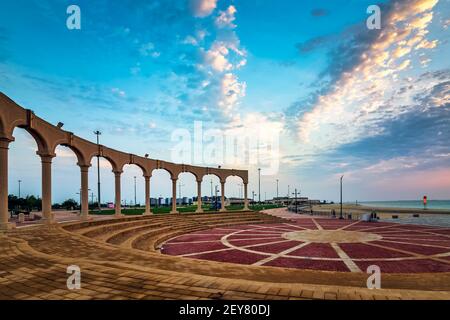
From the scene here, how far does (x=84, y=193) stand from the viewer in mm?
19969

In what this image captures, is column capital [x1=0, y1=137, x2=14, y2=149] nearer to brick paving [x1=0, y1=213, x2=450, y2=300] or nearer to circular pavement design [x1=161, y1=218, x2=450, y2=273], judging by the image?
→ brick paving [x1=0, y1=213, x2=450, y2=300]

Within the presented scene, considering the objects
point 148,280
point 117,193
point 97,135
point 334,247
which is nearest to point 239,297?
point 148,280

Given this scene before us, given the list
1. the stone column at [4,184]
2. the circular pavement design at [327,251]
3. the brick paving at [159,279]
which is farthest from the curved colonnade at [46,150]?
the circular pavement design at [327,251]

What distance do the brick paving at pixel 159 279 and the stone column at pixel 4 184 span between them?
315 cm

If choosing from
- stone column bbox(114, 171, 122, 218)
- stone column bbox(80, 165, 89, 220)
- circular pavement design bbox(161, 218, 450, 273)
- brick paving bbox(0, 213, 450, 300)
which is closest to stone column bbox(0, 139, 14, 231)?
brick paving bbox(0, 213, 450, 300)

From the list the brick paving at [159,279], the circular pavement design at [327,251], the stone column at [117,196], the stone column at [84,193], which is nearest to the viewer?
the brick paving at [159,279]

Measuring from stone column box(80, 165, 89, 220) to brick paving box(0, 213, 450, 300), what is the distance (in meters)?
9.20

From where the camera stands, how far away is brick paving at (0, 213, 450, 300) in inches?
181

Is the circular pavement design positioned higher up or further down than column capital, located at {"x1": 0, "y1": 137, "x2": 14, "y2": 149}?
further down

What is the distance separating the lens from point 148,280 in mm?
5410

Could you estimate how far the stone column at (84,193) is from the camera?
19.6 meters

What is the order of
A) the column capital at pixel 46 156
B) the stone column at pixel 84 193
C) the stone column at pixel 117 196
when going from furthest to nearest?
the stone column at pixel 117 196 < the stone column at pixel 84 193 < the column capital at pixel 46 156

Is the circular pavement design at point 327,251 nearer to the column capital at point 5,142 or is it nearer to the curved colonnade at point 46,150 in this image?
the curved colonnade at point 46,150

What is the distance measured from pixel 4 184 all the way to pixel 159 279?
12019 mm
